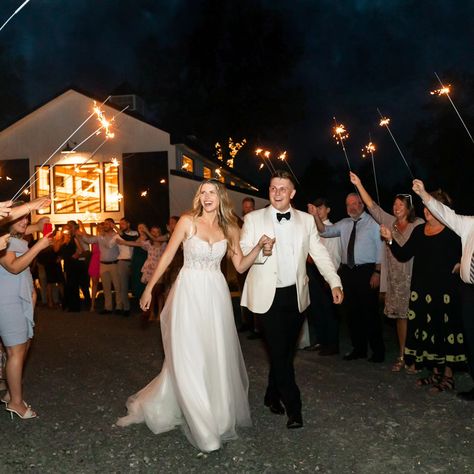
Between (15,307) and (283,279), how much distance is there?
103 inches

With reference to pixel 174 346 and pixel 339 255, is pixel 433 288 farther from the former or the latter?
pixel 174 346

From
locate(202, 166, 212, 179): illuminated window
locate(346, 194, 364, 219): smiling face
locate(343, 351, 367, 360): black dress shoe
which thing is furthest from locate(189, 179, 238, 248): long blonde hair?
locate(202, 166, 212, 179): illuminated window

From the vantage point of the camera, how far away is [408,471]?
4.15 m

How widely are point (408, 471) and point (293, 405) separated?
49.3 inches

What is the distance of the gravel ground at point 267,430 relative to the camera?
4324 millimetres

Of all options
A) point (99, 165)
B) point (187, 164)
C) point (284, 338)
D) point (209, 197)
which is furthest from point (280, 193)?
point (187, 164)

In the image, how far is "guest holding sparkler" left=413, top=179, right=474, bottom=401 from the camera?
18.4 ft

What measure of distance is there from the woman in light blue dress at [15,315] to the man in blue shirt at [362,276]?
3929 mm

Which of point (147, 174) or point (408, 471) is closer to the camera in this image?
point (408, 471)

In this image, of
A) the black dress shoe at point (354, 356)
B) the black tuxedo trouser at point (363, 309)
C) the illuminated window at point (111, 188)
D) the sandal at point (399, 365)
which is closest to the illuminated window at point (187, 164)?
the illuminated window at point (111, 188)

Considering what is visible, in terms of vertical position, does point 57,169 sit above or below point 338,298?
above

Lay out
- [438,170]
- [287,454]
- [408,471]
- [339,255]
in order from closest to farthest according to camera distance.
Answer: [408,471] → [287,454] → [339,255] → [438,170]

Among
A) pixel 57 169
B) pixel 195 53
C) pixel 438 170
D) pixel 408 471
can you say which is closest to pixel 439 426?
pixel 408 471

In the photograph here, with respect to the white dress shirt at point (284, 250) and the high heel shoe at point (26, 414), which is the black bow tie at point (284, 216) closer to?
the white dress shirt at point (284, 250)
